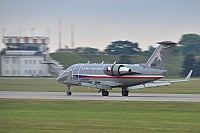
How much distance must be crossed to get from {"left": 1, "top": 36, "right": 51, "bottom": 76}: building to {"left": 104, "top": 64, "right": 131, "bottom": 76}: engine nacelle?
7243cm

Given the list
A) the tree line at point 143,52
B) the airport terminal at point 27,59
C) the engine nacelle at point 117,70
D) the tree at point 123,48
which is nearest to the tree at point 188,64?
the tree line at point 143,52

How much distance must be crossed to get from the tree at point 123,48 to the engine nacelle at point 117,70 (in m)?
98.6

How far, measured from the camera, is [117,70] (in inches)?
2242

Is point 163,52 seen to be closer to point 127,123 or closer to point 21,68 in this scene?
point 127,123

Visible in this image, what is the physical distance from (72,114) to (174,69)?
4021 inches

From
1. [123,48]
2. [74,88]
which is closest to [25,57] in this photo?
[123,48]

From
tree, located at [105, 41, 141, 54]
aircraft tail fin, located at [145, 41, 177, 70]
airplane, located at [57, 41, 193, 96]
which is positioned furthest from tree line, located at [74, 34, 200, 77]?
aircraft tail fin, located at [145, 41, 177, 70]

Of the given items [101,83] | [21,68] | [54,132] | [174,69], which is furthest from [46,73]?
[54,132]

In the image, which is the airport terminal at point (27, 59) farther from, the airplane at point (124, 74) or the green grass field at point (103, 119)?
the green grass field at point (103, 119)

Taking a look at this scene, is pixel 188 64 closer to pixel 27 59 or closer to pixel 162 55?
pixel 27 59

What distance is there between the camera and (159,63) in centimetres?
5488

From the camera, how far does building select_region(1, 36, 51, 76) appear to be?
13450 cm

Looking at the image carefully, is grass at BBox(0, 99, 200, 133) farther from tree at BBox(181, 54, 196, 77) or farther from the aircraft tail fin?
tree at BBox(181, 54, 196, 77)

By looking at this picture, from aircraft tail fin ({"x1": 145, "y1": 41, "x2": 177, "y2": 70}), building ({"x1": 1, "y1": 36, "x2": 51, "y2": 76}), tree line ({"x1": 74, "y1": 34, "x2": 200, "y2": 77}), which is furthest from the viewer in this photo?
tree line ({"x1": 74, "y1": 34, "x2": 200, "y2": 77})
